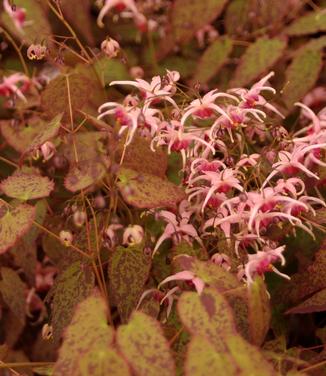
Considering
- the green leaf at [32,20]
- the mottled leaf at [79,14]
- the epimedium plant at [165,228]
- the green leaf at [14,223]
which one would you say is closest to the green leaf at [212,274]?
the epimedium plant at [165,228]

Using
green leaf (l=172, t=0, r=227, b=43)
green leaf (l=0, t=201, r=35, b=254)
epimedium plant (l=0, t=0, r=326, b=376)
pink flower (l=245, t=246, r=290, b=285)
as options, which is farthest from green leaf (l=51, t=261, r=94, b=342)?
green leaf (l=172, t=0, r=227, b=43)

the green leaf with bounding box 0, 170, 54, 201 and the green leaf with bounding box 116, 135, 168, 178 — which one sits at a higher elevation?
the green leaf with bounding box 116, 135, 168, 178

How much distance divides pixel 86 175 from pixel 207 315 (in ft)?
0.88

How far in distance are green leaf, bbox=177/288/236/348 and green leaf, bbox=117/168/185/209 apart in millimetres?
159

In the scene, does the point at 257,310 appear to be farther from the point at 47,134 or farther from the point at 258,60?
the point at 258,60

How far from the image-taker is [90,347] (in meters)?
0.77

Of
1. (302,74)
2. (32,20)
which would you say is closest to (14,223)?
(32,20)

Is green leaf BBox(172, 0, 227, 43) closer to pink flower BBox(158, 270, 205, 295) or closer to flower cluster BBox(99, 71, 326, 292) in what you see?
flower cluster BBox(99, 71, 326, 292)

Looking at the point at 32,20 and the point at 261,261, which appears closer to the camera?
the point at 261,261

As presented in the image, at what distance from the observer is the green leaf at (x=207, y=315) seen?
0.77 metres

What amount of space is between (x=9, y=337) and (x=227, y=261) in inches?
19.7

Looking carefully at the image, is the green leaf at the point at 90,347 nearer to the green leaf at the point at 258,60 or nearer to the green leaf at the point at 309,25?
the green leaf at the point at 258,60

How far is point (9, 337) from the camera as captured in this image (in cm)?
131

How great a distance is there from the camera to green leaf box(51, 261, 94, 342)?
39.7 inches
